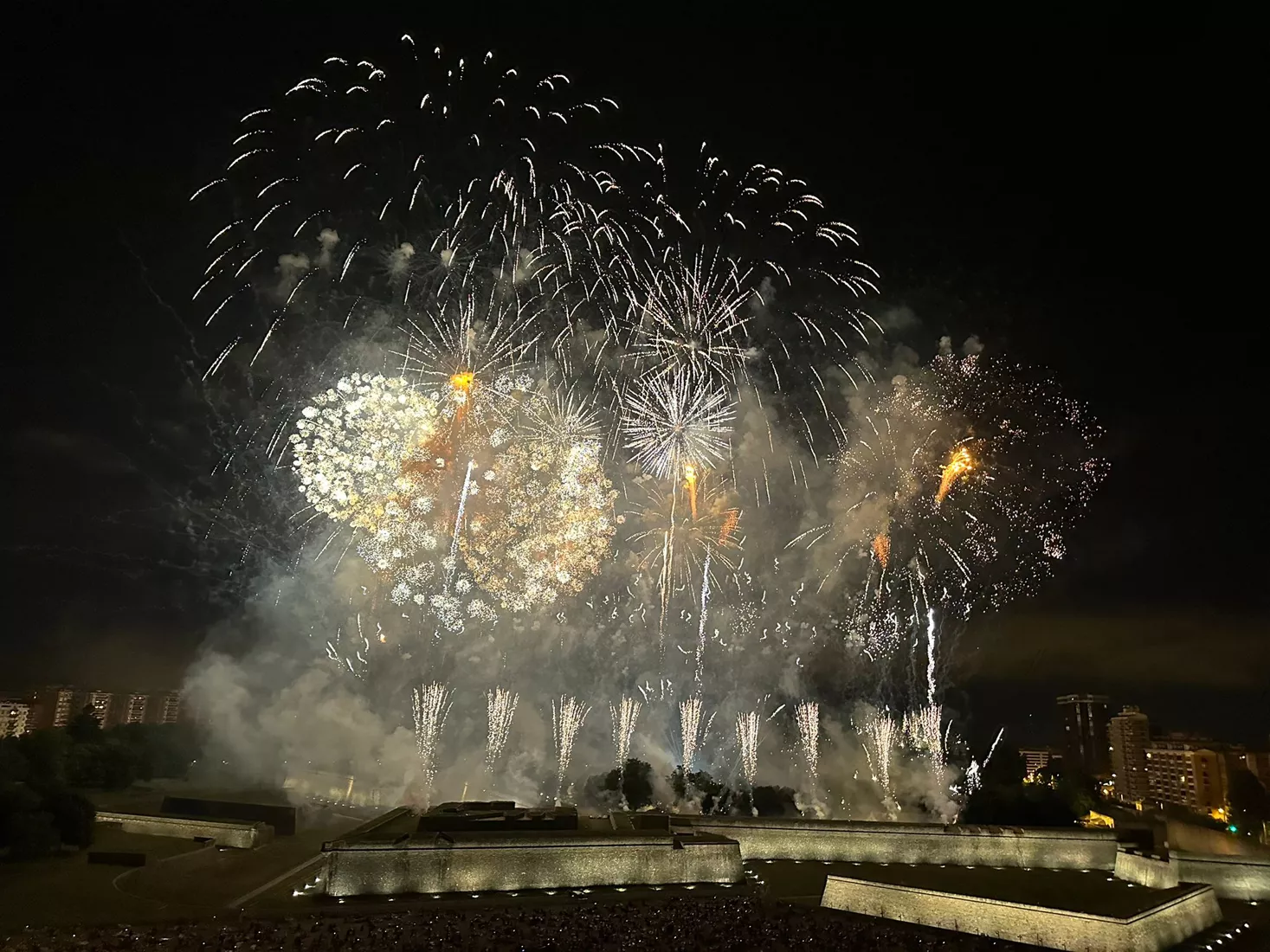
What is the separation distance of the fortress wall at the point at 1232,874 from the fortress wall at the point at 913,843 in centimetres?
292

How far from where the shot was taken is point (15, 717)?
64.1m

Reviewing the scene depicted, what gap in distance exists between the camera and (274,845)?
32000 mm

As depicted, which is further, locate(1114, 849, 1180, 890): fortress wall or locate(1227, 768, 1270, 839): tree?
locate(1227, 768, 1270, 839): tree

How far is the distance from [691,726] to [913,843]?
2191 cm

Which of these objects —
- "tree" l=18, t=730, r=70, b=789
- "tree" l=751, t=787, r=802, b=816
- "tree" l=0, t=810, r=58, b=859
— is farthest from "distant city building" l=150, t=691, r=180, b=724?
"tree" l=751, t=787, r=802, b=816

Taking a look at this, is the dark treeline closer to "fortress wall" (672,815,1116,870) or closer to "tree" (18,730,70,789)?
"tree" (18,730,70,789)

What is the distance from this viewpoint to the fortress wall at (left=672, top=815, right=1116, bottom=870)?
105 feet

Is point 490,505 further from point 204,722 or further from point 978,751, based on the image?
point 978,751

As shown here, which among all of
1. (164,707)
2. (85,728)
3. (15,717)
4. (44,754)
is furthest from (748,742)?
(15,717)

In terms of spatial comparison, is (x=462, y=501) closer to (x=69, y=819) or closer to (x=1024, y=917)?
(x=69, y=819)

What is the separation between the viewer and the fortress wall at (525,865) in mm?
23359

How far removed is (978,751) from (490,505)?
1741 inches

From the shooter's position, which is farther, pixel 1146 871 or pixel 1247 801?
pixel 1247 801

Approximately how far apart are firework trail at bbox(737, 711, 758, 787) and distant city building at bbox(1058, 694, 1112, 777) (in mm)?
71547
